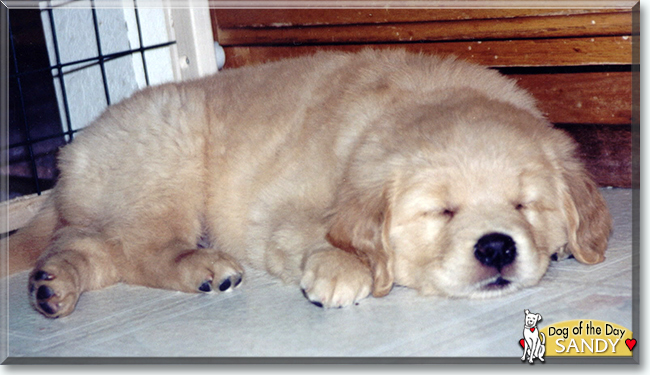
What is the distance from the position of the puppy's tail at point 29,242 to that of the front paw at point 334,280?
116 centimetres

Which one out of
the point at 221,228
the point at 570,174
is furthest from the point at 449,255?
the point at 221,228

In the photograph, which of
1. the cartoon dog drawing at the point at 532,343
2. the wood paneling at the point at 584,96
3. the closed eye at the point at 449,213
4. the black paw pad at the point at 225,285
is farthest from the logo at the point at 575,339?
the wood paneling at the point at 584,96

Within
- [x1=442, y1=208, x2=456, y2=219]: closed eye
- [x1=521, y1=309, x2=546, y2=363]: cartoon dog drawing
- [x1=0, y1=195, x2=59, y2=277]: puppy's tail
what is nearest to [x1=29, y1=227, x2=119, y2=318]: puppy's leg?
[x1=0, y1=195, x2=59, y2=277]: puppy's tail

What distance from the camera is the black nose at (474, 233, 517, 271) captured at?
6.51ft

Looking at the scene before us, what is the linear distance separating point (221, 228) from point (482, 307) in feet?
3.52

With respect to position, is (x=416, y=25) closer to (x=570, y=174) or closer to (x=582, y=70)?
(x=582, y=70)

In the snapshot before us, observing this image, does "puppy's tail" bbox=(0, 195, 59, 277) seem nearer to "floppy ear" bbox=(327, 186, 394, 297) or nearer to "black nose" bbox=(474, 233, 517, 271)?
"floppy ear" bbox=(327, 186, 394, 297)

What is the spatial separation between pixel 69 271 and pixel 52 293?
0.11 meters

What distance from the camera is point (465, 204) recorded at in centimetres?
208

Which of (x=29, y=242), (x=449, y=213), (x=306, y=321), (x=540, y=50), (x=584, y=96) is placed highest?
(x=540, y=50)

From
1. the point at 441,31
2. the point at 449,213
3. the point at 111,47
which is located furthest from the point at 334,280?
the point at 111,47

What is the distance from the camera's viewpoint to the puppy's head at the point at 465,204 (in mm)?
2037

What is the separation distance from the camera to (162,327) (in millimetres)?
2088

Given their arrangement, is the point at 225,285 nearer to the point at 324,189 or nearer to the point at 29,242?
the point at 324,189
